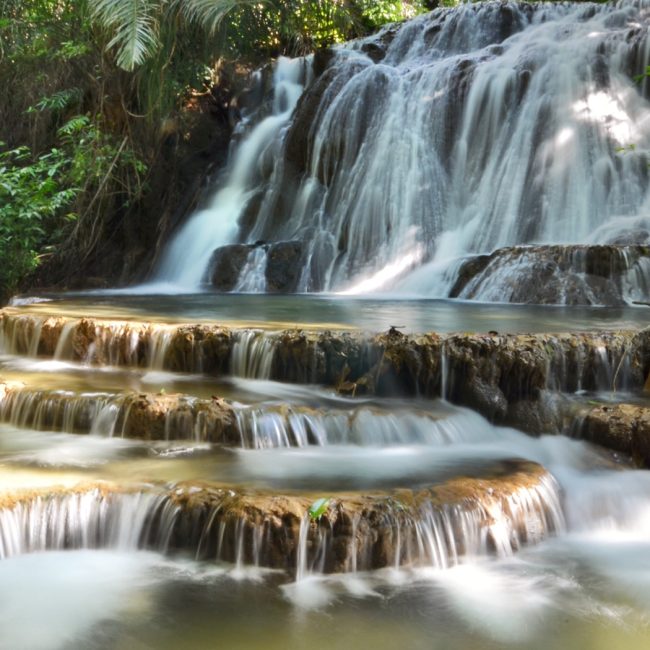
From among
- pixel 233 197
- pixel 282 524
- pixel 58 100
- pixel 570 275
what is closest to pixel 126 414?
pixel 282 524

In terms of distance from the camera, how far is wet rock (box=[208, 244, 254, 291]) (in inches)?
507

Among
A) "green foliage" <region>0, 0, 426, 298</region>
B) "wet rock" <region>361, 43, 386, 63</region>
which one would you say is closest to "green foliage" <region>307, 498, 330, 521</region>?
"green foliage" <region>0, 0, 426, 298</region>

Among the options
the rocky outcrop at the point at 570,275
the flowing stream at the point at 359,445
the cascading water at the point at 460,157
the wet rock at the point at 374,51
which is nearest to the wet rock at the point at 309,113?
the cascading water at the point at 460,157

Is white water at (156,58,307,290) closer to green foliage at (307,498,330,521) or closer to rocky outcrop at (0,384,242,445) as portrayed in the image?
rocky outcrop at (0,384,242,445)

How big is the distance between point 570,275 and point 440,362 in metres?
4.16

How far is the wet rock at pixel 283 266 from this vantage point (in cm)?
1260

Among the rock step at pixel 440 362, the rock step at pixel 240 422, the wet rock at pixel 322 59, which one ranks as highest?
the wet rock at pixel 322 59

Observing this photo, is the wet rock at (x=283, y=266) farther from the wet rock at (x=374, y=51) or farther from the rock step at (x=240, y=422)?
the rock step at (x=240, y=422)

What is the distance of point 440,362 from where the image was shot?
6.25m

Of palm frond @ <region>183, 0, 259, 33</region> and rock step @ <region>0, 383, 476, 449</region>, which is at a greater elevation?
palm frond @ <region>183, 0, 259, 33</region>

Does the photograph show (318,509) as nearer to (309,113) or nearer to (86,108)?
(309,113)

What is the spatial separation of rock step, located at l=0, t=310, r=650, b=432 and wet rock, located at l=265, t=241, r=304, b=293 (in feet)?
18.3

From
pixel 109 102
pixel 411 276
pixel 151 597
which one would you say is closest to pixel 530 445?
pixel 151 597

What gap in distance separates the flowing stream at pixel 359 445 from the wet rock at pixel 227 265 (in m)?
0.08
